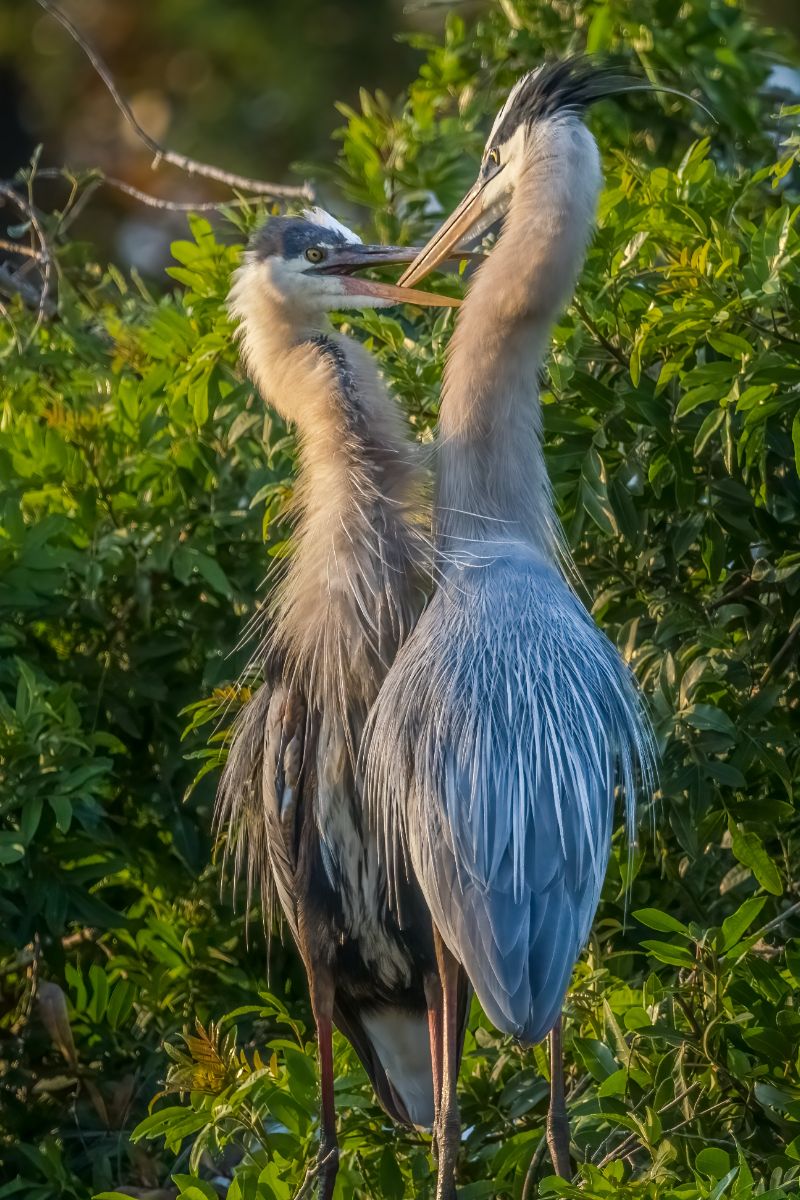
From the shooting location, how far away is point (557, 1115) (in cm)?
240

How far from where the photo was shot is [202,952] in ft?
10.5

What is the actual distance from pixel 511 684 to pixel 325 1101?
25.5 inches

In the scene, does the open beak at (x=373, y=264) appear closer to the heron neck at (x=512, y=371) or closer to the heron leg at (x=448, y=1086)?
the heron neck at (x=512, y=371)

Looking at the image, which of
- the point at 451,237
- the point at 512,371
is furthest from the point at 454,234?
the point at 512,371

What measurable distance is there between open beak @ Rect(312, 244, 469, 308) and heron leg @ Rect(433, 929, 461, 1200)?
3.43ft

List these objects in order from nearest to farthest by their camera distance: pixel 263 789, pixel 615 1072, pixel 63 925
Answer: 1. pixel 615 1072
2. pixel 263 789
3. pixel 63 925

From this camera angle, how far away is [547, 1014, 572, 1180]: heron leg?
93.9 inches

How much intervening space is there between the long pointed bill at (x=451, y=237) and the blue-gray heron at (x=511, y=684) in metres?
0.05

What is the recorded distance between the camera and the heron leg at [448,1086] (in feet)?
7.88

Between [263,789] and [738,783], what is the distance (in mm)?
734

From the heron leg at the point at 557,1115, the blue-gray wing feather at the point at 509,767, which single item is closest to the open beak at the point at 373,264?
the blue-gray wing feather at the point at 509,767

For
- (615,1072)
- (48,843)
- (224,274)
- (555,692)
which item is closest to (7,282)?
(224,274)

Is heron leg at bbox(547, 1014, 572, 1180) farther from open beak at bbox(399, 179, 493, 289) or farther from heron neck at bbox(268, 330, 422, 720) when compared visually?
open beak at bbox(399, 179, 493, 289)

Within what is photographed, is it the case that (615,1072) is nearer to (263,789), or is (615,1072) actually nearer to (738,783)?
(738,783)
